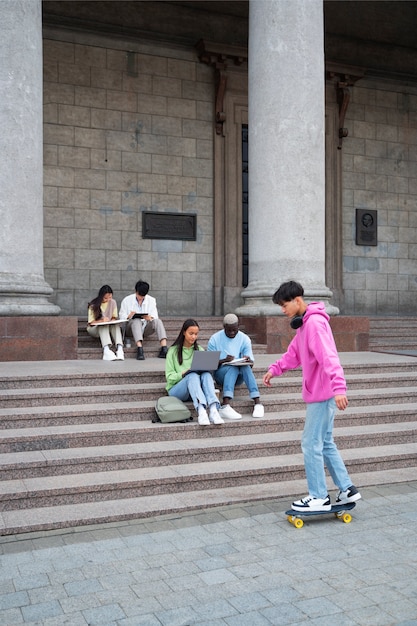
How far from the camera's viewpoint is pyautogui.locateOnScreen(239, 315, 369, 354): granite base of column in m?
11.8

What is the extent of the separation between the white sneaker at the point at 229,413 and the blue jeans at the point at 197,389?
29cm

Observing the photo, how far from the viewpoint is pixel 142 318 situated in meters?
11.4

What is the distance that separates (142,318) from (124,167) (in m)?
5.51

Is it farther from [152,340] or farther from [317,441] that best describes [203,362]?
[152,340]

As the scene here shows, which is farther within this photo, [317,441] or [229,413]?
[229,413]

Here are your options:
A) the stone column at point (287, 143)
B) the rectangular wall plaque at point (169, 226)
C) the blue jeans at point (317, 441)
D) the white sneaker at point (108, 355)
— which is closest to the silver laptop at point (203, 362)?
the blue jeans at point (317, 441)

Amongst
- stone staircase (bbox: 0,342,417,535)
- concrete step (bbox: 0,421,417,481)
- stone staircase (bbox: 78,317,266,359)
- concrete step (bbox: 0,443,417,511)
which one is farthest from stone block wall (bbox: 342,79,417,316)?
concrete step (bbox: 0,443,417,511)

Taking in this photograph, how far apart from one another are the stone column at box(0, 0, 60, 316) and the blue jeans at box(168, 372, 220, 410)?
3600mm

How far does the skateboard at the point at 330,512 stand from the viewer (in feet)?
18.3

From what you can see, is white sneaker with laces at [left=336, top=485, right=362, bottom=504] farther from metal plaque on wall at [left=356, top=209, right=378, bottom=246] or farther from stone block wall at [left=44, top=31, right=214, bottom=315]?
metal plaque on wall at [left=356, top=209, right=378, bottom=246]

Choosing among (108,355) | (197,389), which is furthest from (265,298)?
(197,389)

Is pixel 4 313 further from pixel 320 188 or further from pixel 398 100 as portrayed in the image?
pixel 398 100

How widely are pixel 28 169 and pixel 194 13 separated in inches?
319

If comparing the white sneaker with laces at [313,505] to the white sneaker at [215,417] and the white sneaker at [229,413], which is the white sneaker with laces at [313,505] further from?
the white sneaker at [229,413]
